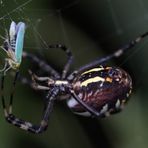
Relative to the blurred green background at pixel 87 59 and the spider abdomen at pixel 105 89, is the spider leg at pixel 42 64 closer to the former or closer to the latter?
the blurred green background at pixel 87 59

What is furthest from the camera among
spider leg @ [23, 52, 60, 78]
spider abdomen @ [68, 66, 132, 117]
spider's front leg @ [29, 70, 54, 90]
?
spider leg @ [23, 52, 60, 78]

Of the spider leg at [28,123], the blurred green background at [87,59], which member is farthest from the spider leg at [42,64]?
the spider leg at [28,123]

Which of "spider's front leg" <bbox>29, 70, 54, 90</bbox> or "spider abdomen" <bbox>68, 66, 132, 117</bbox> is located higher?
"spider's front leg" <bbox>29, 70, 54, 90</bbox>

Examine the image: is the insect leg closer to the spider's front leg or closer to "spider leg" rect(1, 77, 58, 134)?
"spider leg" rect(1, 77, 58, 134)

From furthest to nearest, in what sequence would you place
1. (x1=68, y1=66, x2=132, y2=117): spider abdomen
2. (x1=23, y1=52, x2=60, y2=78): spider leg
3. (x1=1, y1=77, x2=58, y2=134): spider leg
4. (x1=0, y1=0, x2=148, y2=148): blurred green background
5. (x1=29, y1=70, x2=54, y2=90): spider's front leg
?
(x1=0, y1=0, x2=148, y2=148): blurred green background, (x1=23, y1=52, x2=60, y2=78): spider leg, (x1=29, y1=70, x2=54, y2=90): spider's front leg, (x1=1, y1=77, x2=58, y2=134): spider leg, (x1=68, y1=66, x2=132, y2=117): spider abdomen

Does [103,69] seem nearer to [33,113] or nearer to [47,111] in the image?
[47,111]

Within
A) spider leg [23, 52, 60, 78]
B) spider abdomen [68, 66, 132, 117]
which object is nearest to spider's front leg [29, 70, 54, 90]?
spider leg [23, 52, 60, 78]

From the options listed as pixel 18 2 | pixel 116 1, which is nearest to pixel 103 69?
pixel 18 2
